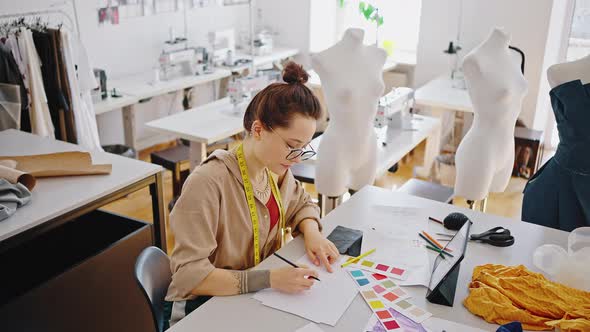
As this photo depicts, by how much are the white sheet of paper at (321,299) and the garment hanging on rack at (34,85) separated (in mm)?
2282

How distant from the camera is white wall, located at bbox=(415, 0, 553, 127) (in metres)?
4.56

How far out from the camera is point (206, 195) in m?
1.58

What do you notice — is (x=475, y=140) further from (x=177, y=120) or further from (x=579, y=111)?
(x=177, y=120)

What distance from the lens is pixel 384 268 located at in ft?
5.66

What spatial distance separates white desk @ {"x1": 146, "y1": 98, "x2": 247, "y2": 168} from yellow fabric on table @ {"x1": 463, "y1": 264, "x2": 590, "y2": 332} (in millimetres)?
2175

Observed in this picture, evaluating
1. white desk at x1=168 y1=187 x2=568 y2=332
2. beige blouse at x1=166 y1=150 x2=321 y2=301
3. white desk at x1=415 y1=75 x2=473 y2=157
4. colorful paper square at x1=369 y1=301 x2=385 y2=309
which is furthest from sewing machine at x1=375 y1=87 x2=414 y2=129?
colorful paper square at x1=369 y1=301 x2=385 y2=309

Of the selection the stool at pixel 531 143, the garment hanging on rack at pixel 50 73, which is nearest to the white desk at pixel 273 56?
the garment hanging on rack at pixel 50 73

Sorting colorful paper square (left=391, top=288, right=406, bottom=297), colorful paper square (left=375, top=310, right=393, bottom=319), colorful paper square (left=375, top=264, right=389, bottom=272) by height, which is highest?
colorful paper square (left=375, top=264, right=389, bottom=272)

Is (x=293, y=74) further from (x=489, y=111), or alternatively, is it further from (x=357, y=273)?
(x=489, y=111)

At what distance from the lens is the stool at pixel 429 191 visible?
10.0ft

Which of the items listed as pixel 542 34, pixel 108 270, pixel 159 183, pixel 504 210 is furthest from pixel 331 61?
pixel 542 34

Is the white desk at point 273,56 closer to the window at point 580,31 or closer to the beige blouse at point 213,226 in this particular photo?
the window at point 580,31

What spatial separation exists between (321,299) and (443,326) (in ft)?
1.11

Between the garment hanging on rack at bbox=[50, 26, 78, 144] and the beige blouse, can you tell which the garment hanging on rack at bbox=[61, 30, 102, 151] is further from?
the beige blouse
